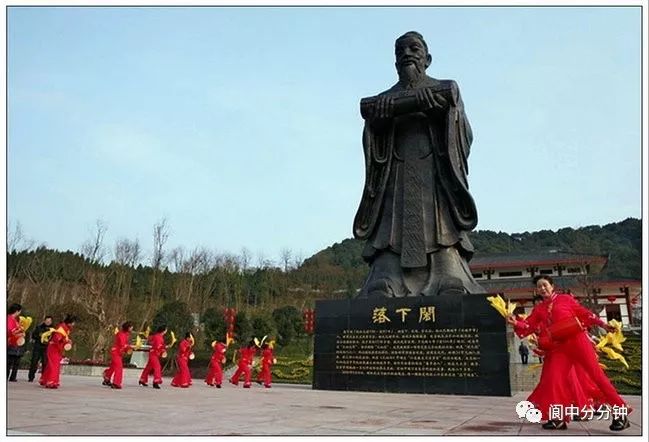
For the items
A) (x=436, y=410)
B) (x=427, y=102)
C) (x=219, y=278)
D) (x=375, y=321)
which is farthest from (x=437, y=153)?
(x=219, y=278)

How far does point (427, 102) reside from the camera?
855 cm

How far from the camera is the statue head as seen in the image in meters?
9.05

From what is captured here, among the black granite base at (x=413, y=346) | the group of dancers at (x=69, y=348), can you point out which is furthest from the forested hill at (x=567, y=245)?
the group of dancers at (x=69, y=348)

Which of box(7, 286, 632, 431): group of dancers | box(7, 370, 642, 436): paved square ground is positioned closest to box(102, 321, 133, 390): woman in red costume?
box(7, 370, 642, 436): paved square ground

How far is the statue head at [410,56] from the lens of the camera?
9.05 m

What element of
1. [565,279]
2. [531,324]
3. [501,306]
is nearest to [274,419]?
[501,306]

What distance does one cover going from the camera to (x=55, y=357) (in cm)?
812

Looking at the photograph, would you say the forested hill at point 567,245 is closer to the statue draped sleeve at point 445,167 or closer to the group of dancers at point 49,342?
the statue draped sleeve at point 445,167

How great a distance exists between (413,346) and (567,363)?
3839 millimetres

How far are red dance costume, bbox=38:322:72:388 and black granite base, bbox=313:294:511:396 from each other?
12.3ft

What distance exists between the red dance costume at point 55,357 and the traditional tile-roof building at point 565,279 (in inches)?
912

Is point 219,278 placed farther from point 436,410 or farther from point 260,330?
point 436,410

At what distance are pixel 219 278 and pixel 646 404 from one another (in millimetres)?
28846

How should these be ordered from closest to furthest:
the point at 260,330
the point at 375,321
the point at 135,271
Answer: the point at 375,321
the point at 260,330
the point at 135,271
